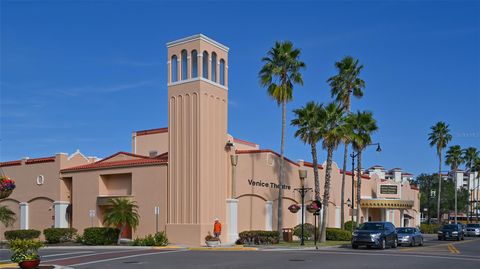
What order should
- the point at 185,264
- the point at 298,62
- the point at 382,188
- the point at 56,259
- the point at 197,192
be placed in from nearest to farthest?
1. the point at 185,264
2. the point at 56,259
3. the point at 197,192
4. the point at 298,62
5. the point at 382,188

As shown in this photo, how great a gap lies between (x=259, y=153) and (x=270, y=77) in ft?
18.6

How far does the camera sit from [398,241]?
37.3 m

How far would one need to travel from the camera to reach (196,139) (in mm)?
37500

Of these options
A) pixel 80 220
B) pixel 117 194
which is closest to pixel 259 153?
pixel 117 194

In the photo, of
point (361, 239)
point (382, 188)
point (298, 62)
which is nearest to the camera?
point (361, 239)

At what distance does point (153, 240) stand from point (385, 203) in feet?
107

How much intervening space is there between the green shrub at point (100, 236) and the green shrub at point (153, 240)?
239 cm

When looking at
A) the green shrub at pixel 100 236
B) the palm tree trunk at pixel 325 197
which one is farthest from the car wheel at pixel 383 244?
the green shrub at pixel 100 236

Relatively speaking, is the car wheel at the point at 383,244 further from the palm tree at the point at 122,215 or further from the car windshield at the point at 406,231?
the palm tree at the point at 122,215

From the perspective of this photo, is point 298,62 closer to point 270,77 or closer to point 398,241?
point 270,77

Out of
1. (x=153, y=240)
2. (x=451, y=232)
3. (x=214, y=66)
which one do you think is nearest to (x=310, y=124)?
(x=214, y=66)

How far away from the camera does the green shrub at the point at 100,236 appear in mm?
37938

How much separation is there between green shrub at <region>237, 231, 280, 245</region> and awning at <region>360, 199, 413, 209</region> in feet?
80.8

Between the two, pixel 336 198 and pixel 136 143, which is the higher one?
pixel 136 143
